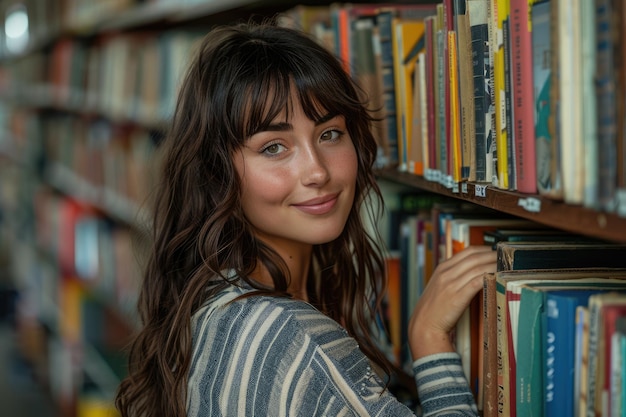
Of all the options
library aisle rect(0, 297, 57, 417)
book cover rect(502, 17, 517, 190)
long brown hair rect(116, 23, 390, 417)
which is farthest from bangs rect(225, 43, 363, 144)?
library aisle rect(0, 297, 57, 417)

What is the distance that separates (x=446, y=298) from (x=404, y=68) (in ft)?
1.38

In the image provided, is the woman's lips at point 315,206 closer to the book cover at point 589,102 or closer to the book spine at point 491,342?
the book spine at point 491,342

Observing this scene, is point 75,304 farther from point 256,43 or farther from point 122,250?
point 256,43

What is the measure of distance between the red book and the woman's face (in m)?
0.38

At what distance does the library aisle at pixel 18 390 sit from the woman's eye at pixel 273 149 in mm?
3135

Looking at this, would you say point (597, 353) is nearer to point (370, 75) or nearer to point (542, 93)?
point (542, 93)

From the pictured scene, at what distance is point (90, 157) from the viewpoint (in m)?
3.58

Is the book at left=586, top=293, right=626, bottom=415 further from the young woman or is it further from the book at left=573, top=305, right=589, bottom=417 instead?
the young woman

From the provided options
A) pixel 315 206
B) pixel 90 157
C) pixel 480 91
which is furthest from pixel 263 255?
pixel 90 157

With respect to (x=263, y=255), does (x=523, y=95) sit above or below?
above

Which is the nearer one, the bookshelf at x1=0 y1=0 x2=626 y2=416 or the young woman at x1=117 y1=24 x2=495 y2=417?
the young woman at x1=117 y1=24 x2=495 y2=417

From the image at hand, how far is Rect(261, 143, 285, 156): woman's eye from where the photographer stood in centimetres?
122

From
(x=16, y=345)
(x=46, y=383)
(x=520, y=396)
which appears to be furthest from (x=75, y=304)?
(x=520, y=396)

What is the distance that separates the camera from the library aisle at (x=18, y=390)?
3994 millimetres
